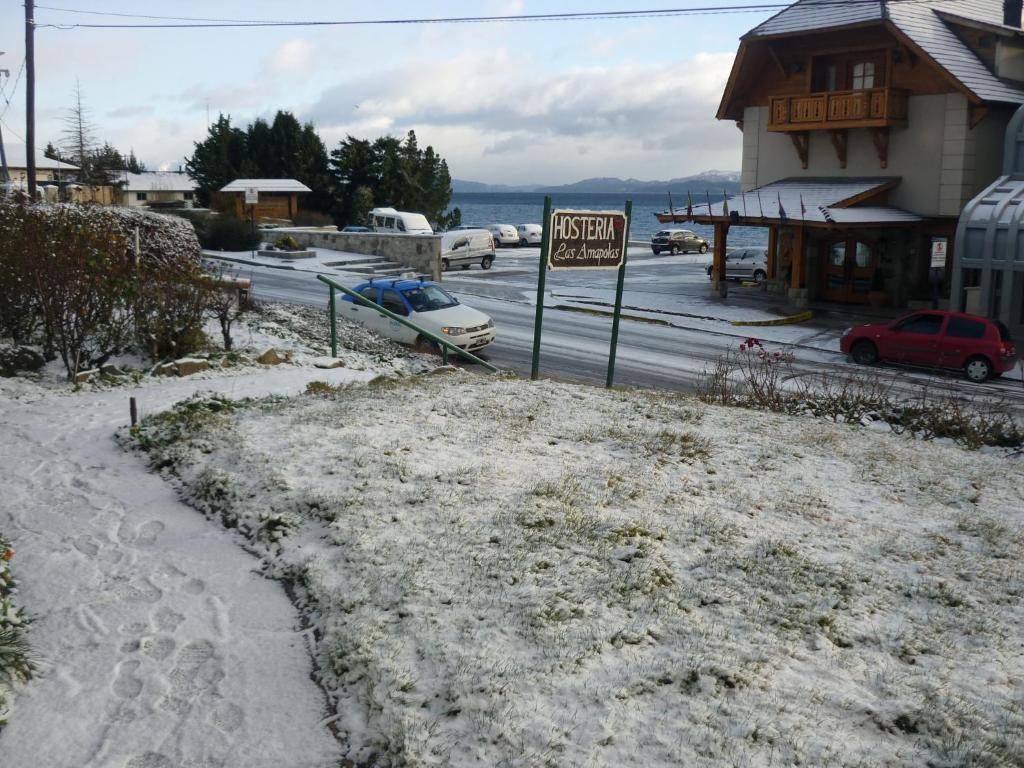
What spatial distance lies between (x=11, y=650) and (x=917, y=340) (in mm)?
20266

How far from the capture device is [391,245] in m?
36.3

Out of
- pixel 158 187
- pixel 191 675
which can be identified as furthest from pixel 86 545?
pixel 158 187

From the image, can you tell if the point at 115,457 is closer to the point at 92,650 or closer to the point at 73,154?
the point at 92,650

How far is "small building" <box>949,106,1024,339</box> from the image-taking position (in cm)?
2497

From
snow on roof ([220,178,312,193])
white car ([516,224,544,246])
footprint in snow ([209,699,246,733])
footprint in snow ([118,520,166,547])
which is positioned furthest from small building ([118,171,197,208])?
footprint in snow ([209,699,246,733])

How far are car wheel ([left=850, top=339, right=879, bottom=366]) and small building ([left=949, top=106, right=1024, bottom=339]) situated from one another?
5.37 meters

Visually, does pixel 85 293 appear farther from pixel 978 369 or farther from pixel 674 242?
pixel 674 242

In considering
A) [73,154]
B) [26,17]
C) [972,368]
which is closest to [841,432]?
[972,368]

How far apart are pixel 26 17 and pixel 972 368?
27.6 meters

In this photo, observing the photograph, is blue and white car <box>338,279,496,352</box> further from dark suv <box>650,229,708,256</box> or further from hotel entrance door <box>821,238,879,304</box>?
dark suv <box>650,229,708,256</box>

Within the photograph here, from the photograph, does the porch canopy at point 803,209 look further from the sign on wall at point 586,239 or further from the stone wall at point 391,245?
the sign on wall at point 586,239

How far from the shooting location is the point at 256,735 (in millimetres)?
4766

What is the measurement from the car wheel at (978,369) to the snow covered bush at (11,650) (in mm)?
19689

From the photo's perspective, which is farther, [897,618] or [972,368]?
[972,368]
